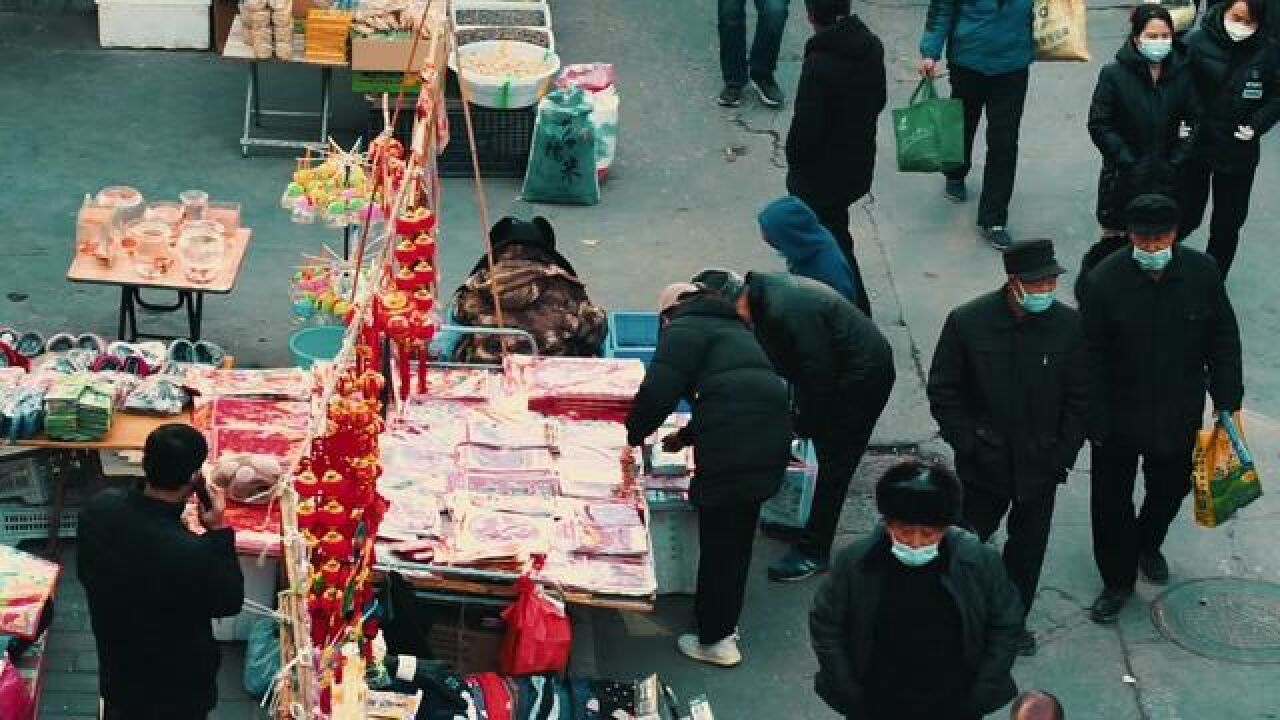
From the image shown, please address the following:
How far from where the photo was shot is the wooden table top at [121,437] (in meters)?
9.77

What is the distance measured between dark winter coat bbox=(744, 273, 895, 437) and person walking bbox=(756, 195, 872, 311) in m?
0.54

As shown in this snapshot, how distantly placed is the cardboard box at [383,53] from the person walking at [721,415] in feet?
14.1

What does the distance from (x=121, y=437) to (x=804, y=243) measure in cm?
325

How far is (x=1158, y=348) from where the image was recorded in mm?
9625

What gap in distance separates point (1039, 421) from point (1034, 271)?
0.66 meters

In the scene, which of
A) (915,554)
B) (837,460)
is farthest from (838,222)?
(915,554)

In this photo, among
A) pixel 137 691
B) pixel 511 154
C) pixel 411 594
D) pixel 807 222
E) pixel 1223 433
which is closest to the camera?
pixel 137 691

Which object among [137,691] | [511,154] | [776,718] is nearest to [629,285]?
[511,154]

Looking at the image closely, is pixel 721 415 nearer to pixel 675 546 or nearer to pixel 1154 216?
pixel 675 546

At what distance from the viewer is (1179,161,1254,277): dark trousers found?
12.4 meters

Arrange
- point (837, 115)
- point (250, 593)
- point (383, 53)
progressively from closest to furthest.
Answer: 1. point (250, 593)
2. point (837, 115)
3. point (383, 53)

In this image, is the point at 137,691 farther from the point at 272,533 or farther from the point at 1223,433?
the point at 1223,433

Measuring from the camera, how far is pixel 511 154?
45.7 feet

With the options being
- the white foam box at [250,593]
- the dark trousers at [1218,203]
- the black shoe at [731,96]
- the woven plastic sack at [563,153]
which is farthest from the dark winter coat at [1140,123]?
the white foam box at [250,593]
